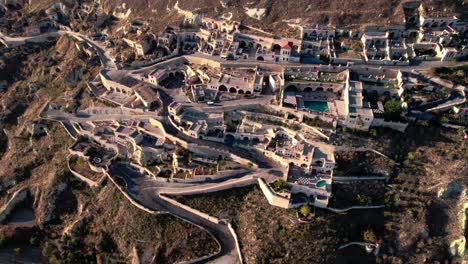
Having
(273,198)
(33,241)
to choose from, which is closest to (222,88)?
(273,198)

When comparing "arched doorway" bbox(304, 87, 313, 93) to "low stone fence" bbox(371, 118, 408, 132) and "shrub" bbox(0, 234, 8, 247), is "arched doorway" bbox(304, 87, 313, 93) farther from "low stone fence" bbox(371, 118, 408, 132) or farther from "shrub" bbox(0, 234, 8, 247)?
"shrub" bbox(0, 234, 8, 247)

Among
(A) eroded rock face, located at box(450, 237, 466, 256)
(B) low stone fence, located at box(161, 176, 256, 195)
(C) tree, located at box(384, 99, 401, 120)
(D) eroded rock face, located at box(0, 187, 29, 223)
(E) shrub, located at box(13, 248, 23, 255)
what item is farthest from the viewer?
(D) eroded rock face, located at box(0, 187, 29, 223)

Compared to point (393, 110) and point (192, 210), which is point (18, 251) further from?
point (393, 110)

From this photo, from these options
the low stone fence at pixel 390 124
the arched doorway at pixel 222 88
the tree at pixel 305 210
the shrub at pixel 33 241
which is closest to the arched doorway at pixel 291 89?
the arched doorway at pixel 222 88

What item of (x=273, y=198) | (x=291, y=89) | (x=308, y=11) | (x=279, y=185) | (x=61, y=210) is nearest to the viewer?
(x=273, y=198)

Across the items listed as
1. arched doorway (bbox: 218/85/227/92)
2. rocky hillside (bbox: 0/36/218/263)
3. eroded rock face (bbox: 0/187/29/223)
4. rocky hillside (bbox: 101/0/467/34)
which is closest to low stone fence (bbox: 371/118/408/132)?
rocky hillside (bbox: 101/0/467/34)

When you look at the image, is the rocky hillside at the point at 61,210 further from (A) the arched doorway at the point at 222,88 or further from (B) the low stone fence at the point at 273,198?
(A) the arched doorway at the point at 222,88

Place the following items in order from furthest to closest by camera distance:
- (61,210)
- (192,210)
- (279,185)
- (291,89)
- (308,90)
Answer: (308,90) → (291,89) → (61,210) → (192,210) → (279,185)

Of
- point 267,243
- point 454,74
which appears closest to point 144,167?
point 267,243
